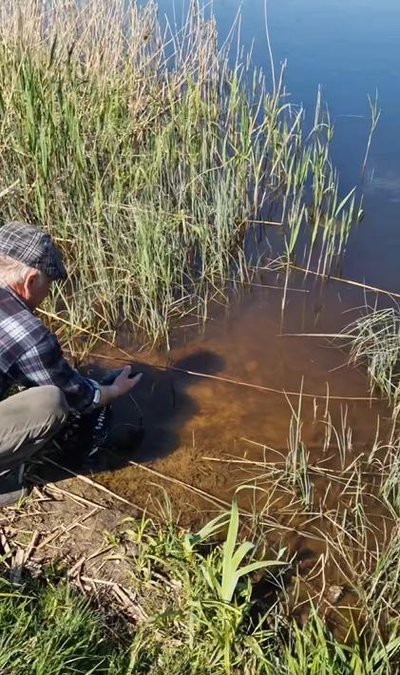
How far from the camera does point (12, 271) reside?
218 centimetres

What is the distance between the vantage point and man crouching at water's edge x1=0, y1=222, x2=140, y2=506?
Result: 213 cm

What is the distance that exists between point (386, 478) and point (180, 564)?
985 millimetres

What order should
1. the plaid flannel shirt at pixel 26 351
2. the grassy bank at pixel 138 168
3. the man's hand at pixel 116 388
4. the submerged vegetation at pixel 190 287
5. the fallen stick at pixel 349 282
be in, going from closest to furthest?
the submerged vegetation at pixel 190 287 → the plaid flannel shirt at pixel 26 351 → the man's hand at pixel 116 388 → the grassy bank at pixel 138 168 → the fallen stick at pixel 349 282

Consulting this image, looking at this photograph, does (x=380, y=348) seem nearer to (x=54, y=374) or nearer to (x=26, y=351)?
(x=54, y=374)

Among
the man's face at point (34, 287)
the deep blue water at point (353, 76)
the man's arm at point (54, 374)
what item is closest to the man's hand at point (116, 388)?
the man's arm at point (54, 374)

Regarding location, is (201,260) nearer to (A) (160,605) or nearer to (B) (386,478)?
(B) (386,478)

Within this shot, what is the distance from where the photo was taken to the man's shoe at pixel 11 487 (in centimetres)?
237

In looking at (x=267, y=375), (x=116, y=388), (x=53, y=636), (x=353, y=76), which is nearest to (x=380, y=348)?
(x=267, y=375)

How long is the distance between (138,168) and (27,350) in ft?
6.21

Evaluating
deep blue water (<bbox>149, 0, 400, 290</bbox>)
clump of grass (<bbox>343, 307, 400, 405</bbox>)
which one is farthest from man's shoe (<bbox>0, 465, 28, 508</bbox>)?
deep blue water (<bbox>149, 0, 400, 290</bbox>)

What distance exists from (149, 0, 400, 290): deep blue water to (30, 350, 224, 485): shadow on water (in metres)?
1.44

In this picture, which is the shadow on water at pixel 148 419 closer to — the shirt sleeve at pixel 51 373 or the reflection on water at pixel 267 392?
the reflection on water at pixel 267 392

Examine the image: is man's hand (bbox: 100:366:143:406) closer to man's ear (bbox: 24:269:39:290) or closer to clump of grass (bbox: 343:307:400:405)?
man's ear (bbox: 24:269:39:290)

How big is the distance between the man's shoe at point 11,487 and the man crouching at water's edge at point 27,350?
106mm
